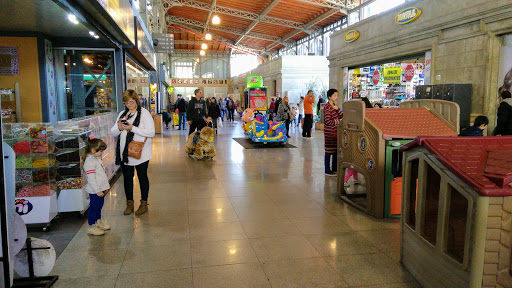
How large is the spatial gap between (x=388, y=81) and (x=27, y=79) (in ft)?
33.8

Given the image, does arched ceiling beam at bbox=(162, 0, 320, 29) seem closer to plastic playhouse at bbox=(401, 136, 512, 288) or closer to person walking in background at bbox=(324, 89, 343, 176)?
person walking in background at bbox=(324, 89, 343, 176)

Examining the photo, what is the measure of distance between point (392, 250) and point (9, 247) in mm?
3251

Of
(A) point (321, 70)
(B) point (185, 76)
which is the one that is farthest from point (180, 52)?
(A) point (321, 70)

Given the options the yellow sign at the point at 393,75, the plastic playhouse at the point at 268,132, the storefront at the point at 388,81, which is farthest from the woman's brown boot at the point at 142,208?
the yellow sign at the point at 393,75

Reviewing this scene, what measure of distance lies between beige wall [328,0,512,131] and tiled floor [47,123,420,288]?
4345 millimetres

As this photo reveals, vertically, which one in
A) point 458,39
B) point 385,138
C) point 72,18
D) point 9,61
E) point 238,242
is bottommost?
point 238,242

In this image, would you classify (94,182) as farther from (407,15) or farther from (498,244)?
(407,15)

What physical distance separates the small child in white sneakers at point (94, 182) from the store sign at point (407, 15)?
30.3 ft

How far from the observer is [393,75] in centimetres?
1212

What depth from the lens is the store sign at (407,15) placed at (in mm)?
10039

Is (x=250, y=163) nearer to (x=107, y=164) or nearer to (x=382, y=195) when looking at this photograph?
(x=107, y=164)

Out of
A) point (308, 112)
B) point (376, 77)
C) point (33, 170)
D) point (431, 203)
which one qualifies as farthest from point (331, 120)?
point (376, 77)

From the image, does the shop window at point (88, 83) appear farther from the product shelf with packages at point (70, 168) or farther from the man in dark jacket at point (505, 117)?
the man in dark jacket at point (505, 117)

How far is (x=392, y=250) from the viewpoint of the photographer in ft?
12.0
